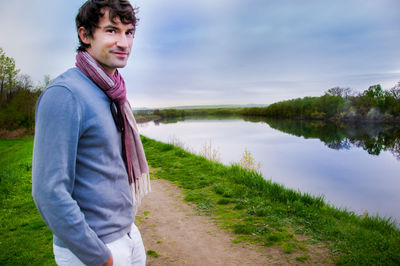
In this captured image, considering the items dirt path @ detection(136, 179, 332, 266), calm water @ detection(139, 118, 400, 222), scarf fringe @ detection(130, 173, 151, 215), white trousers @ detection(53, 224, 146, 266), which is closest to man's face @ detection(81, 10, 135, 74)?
scarf fringe @ detection(130, 173, 151, 215)

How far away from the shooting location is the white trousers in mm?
1178

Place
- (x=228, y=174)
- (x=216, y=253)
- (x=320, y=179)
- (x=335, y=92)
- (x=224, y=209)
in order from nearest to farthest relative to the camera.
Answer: (x=216, y=253)
(x=224, y=209)
(x=228, y=174)
(x=320, y=179)
(x=335, y=92)

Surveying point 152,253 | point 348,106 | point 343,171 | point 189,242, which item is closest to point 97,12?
point 152,253

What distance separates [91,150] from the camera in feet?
3.76

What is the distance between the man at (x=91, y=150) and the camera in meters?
1.01

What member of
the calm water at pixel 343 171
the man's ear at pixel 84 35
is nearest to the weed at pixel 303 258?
the calm water at pixel 343 171

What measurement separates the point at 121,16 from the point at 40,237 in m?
4.19

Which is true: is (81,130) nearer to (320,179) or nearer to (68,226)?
(68,226)

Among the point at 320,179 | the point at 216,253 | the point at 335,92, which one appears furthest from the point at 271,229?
the point at 335,92

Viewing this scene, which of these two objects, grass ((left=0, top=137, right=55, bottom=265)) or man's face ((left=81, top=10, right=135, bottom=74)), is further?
grass ((left=0, top=137, right=55, bottom=265))

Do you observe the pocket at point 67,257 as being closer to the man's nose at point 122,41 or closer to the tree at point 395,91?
the man's nose at point 122,41

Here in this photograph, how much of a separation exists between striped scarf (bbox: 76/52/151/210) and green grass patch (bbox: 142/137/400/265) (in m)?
2.89

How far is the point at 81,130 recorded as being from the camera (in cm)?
109

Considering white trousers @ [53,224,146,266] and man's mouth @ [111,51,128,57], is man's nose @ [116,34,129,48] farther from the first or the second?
white trousers @ [53,224,146,266]
